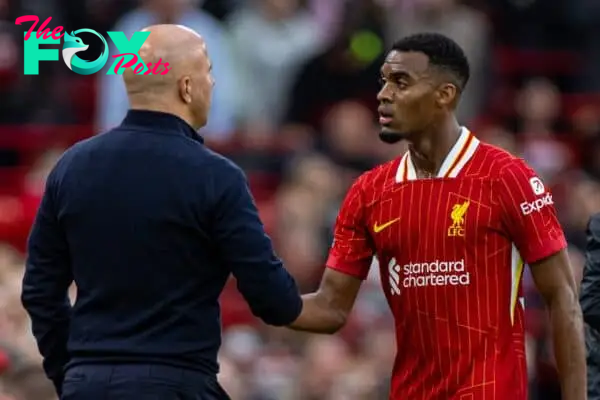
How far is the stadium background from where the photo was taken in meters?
11.9

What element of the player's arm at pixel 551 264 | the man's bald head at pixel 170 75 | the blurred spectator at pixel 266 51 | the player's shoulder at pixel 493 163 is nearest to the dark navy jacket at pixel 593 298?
the player's arm at pixel 551 264

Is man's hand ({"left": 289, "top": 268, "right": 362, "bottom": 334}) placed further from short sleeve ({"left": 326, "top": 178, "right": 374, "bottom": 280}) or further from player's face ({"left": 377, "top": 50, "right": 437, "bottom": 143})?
player's face ({"left": 377, "top": 50, "right": 437, "bottom": 143})

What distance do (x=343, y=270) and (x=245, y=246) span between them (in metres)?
1.00

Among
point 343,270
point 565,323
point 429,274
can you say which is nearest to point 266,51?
point 343,270

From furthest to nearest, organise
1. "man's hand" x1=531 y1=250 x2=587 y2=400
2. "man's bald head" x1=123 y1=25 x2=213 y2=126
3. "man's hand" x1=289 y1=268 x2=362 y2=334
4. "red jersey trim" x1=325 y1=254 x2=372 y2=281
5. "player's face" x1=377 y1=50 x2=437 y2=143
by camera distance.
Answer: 1. "red jersey trim" x1=325 y1=254 x2=372 y2=281
2. "man's hand" x1=289 y1=268 x2=362 y2=334
3. "player's face" x1=377 y1=50 x2=437 y2=143
4. "man's hand" x1=531 y1=250 x2=587 y2=400
5. "man's bald head" x1=123 y1=25 x2=213 y2=126

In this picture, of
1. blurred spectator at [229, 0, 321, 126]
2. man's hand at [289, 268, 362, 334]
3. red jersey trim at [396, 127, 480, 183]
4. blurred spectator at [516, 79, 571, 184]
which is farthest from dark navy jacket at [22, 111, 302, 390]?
blurred spectator at [516, 79, 571, 184]

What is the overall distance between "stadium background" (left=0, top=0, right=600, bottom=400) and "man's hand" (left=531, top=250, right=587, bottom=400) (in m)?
4.54

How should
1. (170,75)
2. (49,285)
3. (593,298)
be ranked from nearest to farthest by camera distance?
(170,75)
(49,285)
(593,298)

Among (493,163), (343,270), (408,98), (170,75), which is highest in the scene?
(170,75)

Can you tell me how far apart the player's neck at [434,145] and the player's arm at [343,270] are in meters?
0.27

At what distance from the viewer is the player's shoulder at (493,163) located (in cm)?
676

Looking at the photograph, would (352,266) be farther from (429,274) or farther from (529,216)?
(529,216)

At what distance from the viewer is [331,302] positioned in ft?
23.3

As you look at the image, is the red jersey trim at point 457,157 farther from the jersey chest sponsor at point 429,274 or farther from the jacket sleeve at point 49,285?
the jacket sleeve at point 49,285
